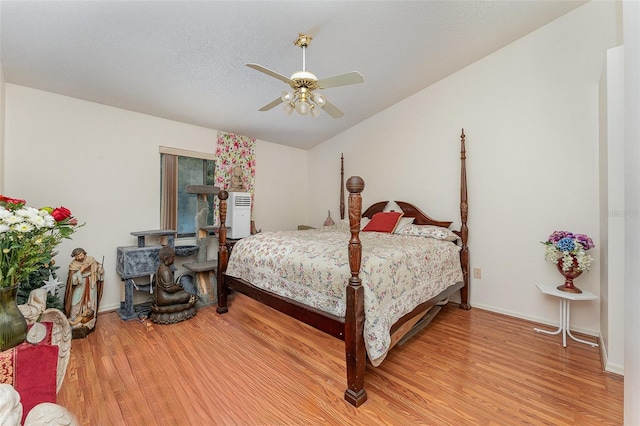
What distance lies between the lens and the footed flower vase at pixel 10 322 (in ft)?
3.37

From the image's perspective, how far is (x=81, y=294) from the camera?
8.53ft

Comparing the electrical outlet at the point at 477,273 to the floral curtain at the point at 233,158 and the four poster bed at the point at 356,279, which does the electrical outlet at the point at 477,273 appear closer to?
the four poster bed at the point at 356,279

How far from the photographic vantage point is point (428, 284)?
2457 mm

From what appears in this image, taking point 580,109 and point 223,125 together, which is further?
point 223,125

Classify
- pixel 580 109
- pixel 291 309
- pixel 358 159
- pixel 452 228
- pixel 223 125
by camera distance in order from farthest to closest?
pixel 358 159
pixel 223 125
pixel 452 228
pixel 580 109
pixel 291 309

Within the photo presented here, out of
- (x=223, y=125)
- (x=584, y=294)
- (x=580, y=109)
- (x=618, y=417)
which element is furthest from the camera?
(x=223, y=125)

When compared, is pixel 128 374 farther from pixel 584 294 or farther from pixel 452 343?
pixel 584 294

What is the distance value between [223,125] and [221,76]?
117 centimetres

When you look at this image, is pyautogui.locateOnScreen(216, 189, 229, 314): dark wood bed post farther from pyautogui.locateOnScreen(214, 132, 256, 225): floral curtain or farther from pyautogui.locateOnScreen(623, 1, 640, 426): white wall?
pyautogui.locateOnScreen(623, 1, 640, 426): white wall

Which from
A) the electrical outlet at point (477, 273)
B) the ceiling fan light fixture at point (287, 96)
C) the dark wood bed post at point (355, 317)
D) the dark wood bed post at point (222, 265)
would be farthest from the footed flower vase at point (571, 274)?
the dark wood bed post at point (222, 265)

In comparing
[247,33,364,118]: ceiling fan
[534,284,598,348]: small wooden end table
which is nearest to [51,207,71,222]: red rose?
[247,33,364,118]: ceiling fan

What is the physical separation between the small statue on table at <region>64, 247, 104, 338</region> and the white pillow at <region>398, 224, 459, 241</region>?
3.45 meters

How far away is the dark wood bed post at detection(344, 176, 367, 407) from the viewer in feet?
5.57

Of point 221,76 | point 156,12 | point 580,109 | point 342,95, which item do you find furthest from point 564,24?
point 156,12
